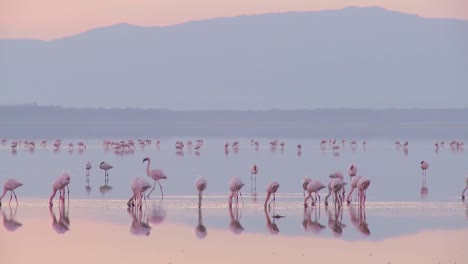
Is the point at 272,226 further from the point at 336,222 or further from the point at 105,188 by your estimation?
the point at 105,188

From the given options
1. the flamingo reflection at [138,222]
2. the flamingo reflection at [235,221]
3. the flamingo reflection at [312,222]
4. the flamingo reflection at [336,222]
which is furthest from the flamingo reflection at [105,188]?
the flamingo reflection at [336,222]

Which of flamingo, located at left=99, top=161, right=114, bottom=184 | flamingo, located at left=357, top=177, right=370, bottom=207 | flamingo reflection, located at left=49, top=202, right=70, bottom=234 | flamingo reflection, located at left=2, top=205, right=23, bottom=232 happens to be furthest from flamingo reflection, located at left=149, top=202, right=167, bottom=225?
flamingo, located at left=99, top=161, right=114, bottom=184

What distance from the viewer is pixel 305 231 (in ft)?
53.5

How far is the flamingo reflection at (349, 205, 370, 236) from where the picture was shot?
16.4 meters

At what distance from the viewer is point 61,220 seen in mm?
17547

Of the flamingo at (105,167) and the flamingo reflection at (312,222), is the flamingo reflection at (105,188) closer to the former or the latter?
the flamingo at (105,167)

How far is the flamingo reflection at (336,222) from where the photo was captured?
53.6 ft

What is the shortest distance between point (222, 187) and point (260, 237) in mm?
7836

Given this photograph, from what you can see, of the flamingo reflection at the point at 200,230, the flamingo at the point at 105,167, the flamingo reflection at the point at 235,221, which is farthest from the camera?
the flamingo at the point at 105,167

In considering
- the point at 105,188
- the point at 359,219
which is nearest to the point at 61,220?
the point at 359,219

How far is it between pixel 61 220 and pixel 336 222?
438cm

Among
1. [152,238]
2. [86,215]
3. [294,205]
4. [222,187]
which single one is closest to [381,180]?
[222,187]

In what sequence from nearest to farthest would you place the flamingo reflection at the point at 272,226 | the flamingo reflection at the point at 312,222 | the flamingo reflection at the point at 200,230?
1. the flamingo reflection at the point at 200,230
2. the flamingo reflection at the point at 272,226
3. the flamingo reflection at the point at 312,222

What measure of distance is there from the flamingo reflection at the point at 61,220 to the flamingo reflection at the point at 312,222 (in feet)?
12.0
